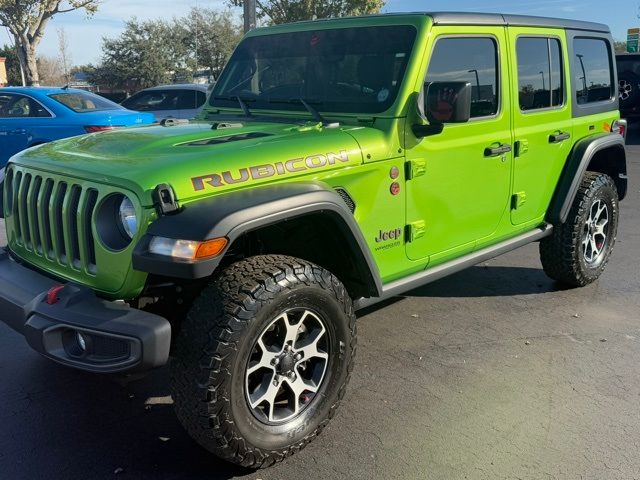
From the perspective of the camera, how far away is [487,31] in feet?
12.9

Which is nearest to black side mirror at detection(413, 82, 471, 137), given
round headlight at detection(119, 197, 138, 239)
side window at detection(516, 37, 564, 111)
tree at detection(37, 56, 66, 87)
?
side window at detection(516, 37, 564, 111)

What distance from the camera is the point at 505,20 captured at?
4.11 m

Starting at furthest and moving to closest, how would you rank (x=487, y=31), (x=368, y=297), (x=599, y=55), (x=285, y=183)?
(x=599, y=55)
(x=487, y=31)
(x=368, y=297)
(x=285, y=183)

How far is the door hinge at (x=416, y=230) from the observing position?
3512 millimetres

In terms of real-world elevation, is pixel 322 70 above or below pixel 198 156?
above

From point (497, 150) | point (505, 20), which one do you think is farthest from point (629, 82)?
point (497, 150)

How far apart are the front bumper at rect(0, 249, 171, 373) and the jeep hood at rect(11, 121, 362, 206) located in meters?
0.48

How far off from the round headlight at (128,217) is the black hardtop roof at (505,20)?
2.02 m

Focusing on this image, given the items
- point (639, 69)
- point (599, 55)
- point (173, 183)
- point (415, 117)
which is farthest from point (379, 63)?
point (639, 69)

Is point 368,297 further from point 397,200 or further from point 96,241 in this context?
point 96,241

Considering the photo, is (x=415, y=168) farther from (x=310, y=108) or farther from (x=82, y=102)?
(x=82, y=102)

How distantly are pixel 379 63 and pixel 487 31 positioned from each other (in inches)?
32.8

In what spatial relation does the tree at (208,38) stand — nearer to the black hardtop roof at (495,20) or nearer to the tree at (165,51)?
the tree at (165,51)

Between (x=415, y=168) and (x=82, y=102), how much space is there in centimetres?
775
